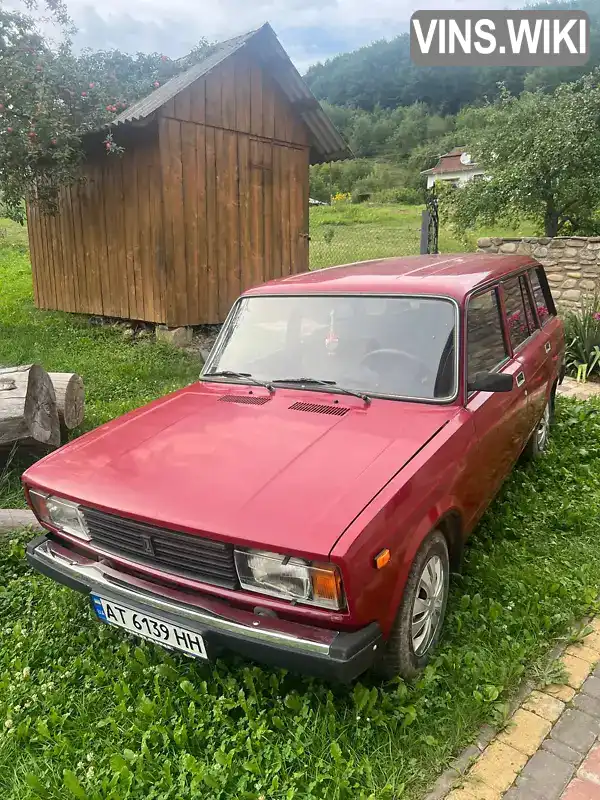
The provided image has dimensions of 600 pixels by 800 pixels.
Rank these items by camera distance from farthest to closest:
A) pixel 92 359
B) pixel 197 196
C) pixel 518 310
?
pixel 197 196 < pixel 92 359 < pixel 518 310

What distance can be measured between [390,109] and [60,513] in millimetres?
79227

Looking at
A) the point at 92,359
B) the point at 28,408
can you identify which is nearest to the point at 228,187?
the point at 92,359

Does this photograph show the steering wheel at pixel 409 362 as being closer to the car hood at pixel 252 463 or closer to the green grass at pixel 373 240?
the car hood at pixel 252 463

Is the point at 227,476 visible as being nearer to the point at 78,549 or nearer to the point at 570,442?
the point at 78,549

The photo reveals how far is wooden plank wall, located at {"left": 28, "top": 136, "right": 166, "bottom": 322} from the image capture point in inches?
344

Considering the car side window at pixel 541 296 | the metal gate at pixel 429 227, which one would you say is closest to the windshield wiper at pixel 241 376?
the car side window at pixel 541 296

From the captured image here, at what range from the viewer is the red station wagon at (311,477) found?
2.21m

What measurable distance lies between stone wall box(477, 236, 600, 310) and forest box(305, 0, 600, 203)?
33.9 m

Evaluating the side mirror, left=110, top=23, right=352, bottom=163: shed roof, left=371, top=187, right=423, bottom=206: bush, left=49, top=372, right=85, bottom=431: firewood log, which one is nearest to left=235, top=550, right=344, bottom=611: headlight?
the side mirror

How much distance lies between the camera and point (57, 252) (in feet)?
35.0

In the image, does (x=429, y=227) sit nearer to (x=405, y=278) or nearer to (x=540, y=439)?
(x=540, y=439)

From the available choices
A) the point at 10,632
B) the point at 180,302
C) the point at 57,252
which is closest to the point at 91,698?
the point at 10,632

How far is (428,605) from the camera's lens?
275 cm

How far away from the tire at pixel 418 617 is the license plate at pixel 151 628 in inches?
30.5
